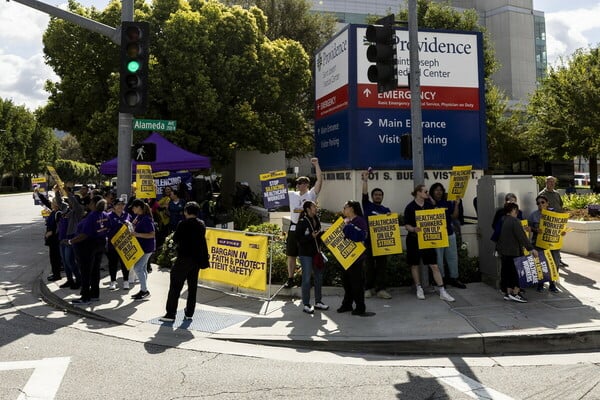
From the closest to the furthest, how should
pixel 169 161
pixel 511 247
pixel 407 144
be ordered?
pixel 511 247, pixel 407 144, pixel 169 161

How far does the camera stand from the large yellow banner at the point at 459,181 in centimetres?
844

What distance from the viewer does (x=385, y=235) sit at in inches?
308

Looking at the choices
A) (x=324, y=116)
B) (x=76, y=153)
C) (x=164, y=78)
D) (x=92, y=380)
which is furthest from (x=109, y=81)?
(x=76, y=153)

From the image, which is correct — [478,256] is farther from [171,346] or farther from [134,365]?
[134,365]

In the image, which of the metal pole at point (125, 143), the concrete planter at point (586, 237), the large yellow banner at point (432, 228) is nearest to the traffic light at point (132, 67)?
the metal pole at point (125, 143)

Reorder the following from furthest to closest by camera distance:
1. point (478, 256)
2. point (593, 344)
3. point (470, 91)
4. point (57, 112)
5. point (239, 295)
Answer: point (57, 112)
point (470, 91)
point (478, 256)
point (239, 295)
point (593, 344)

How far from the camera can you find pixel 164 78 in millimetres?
19766

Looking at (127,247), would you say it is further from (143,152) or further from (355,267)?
(355,267)

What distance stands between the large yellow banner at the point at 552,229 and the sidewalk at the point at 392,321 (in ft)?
2.63

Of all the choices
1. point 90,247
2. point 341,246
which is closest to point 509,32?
point 341,246

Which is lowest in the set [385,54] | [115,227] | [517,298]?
[517,298]

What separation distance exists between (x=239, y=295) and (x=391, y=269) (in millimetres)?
2666

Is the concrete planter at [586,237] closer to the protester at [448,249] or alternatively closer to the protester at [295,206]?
the protester at [448,249]

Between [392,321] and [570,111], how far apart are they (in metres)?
21.6
